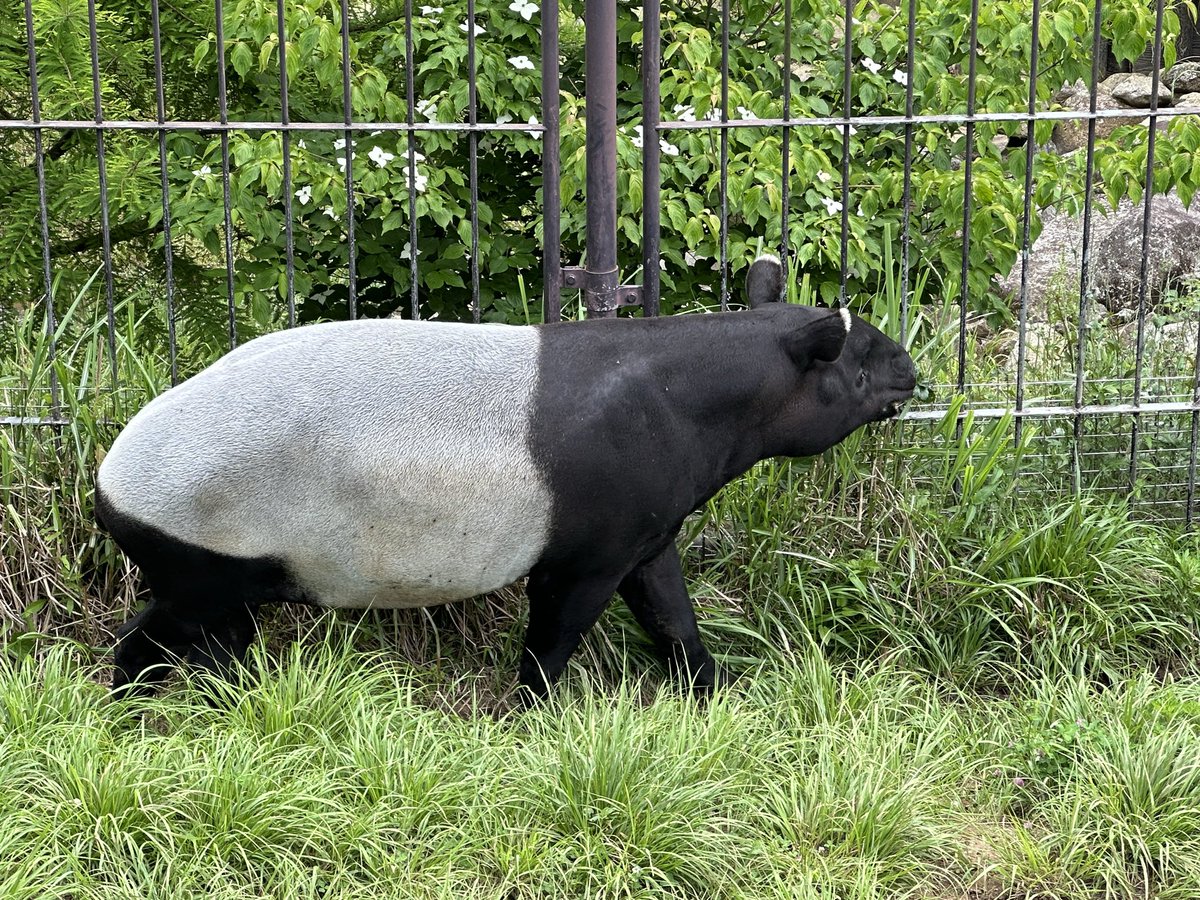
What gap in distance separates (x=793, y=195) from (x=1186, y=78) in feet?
26.6

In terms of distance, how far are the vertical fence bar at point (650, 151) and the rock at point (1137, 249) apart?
5.10 meters

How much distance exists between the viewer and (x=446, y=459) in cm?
438

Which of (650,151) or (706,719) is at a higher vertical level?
(650,151)

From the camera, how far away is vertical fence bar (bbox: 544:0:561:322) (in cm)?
511

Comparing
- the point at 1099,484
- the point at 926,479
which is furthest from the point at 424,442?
the point at 1099,484

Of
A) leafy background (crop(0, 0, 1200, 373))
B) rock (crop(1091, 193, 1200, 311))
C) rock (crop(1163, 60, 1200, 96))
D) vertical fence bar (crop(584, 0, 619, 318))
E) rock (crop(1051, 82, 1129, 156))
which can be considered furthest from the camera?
rock (crop(1163, 60, 1200, 96))

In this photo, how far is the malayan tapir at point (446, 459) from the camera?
430 cm

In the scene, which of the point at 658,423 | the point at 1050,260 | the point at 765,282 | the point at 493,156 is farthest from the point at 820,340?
the point at 1050,260

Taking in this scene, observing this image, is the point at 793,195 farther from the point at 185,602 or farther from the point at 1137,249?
the point at 1137,249

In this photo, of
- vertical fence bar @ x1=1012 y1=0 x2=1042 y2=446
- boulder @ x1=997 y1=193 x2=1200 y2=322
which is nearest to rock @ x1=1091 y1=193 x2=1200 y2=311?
boulder @ x1=997 y1=193 x2=1200 y2=322

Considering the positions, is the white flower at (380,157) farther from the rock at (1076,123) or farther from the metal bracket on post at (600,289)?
the rock at (1076,123)

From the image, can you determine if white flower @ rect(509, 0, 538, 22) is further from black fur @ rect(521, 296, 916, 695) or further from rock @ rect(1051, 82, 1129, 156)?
rock @ rect(1051, 82, 1129, 156)

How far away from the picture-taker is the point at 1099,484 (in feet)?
19.6

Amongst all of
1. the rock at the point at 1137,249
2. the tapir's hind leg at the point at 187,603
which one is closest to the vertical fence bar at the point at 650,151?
the tapir's hind leg at the point at 187,603
